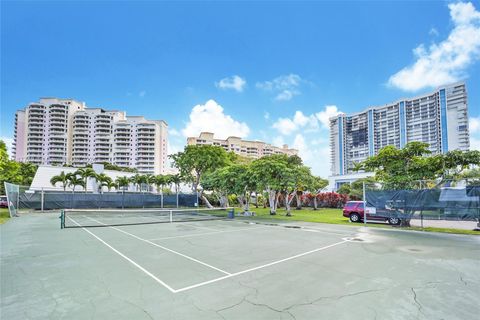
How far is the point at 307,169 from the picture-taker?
1096 inches

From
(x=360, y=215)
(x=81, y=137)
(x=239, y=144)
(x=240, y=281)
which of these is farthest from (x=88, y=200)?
(x=239, y=144)

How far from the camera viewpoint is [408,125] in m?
84.3

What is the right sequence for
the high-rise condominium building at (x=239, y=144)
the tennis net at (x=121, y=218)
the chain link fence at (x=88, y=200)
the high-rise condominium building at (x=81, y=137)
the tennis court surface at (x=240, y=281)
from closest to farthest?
the tennis court surface at (x=240, y=281), the tennis net at (x=121, y=218), the chain link fence at (x=88, y=200), the high-rise condominium building at (x=81, y=137), the high-rise condominium building at (x=239, y=144)

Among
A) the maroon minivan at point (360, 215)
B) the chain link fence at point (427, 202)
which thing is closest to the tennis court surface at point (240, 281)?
the chain link fence at point (427, 202)

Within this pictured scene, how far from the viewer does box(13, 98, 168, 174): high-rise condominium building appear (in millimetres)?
107375

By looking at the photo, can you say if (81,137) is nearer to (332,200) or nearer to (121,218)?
(121,218)

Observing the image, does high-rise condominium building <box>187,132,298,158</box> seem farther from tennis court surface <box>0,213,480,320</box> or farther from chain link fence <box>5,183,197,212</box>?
tennis court surface <box>0,213,480,320</box>

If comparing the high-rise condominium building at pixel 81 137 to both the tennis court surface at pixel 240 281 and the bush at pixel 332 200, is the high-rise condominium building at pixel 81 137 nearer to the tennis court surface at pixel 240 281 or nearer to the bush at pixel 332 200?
the bush at pixel 332 200

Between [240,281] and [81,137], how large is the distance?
126167 millimetres

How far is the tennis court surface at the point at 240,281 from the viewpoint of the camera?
13.7 ft

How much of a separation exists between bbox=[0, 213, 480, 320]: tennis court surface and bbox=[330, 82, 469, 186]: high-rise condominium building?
69.6 metres

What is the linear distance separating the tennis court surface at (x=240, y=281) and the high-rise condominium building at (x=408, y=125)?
2740 inches

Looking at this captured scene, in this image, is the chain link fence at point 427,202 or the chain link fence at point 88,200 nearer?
the chain link fence at point 427,202

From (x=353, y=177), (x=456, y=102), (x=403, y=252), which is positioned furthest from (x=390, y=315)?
(x=456, y=102)
